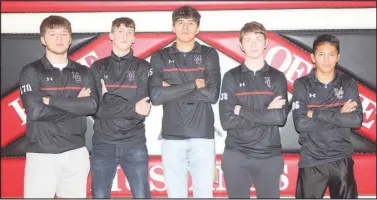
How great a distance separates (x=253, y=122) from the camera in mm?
3201

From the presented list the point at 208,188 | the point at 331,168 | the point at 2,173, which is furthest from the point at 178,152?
the point at 2,173

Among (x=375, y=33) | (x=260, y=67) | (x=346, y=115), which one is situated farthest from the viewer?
(x=375, y=33)

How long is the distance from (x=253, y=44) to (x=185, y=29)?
22.2 inches

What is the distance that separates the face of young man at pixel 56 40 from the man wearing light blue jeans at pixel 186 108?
29.0 inches

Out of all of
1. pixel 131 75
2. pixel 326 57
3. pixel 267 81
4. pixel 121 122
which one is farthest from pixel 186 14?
pixel 326 57

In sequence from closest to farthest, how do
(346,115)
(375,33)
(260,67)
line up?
(346,115) < (260,67) < (375,33)

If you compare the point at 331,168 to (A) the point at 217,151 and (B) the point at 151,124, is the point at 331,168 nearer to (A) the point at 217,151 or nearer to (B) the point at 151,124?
(A) the point at 217,151

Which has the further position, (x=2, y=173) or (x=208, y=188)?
(x=2, y=173)

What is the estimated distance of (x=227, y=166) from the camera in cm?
322

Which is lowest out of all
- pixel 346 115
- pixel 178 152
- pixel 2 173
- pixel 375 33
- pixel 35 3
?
pixel 2 173

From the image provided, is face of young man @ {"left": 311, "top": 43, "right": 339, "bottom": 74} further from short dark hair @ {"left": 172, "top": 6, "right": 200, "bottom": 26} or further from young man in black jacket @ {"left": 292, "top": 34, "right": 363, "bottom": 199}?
short dark hair @ {"left": 172, "top": 6, "right": 200, "bottom": 26}

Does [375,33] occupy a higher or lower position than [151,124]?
higher

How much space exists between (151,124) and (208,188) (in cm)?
97

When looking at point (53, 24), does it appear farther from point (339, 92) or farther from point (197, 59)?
point (339, 92)
